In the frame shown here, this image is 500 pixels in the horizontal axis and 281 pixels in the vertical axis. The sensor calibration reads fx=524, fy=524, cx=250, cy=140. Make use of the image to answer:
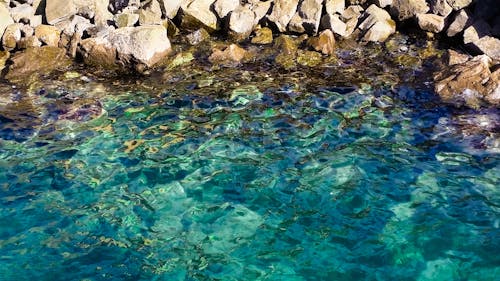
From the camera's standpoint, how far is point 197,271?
6562 millimetres

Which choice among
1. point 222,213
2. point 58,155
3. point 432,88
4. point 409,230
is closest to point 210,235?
point 222,213

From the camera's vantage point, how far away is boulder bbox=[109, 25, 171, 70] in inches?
499

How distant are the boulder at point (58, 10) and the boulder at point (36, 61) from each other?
4.10 feet

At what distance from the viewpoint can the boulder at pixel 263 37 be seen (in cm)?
1362

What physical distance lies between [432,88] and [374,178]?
361 cm

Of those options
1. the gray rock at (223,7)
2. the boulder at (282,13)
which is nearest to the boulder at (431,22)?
the boulder at (282,13)

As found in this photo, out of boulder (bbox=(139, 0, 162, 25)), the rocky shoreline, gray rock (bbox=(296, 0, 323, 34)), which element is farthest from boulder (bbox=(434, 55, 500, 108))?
boulder (bbox=(139, 0, 162, 25))

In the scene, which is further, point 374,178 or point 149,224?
point 374,178

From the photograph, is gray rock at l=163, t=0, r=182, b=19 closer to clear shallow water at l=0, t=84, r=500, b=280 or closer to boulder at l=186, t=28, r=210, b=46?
boulder at l=186, t=28, r=210, b=46

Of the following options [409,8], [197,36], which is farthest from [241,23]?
[409,8]

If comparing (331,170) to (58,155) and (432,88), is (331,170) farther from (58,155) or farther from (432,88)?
(58,155)

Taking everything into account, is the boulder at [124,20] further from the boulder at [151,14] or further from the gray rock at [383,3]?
the gray rock at [383,3]

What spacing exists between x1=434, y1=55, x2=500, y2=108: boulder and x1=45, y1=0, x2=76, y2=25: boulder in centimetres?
986

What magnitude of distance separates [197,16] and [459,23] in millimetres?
6590
